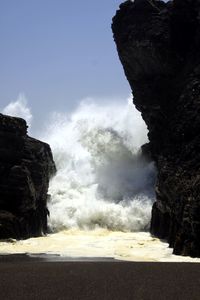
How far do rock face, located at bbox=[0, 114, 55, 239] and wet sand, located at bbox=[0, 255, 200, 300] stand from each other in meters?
28.0

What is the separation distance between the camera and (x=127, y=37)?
188 feet

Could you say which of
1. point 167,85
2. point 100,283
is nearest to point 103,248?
point 167,85

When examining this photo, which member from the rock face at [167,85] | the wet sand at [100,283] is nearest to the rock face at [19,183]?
the rock face at [167,85]

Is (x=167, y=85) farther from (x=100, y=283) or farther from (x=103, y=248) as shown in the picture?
(x=100, y=283)

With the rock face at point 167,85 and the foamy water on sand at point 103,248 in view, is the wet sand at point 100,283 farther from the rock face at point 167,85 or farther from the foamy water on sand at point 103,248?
the rock face at point 167,85

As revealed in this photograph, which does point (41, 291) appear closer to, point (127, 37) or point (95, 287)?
point (95, 287)

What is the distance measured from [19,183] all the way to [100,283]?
116 ft

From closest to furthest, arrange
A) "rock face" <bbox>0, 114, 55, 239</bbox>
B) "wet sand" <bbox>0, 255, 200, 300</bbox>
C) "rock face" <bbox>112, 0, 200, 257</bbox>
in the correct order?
"wet sand" <bbox>0, 255, 200, 300</bbox>
"rock face" <bbox>112, 0, 200, 257</bbox>
"rock face" <bbox>0, 114, 55, 239</bbox>

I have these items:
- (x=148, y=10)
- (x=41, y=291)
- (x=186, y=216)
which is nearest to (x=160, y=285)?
(x=41, y=291)

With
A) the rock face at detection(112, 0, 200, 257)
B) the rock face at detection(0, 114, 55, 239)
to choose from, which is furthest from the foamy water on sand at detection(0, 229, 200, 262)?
the rock face at detection(112, 0, 200, 257)

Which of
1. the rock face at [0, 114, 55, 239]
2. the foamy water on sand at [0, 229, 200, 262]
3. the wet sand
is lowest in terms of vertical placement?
the wet sand

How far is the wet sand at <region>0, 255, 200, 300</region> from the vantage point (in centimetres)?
1734

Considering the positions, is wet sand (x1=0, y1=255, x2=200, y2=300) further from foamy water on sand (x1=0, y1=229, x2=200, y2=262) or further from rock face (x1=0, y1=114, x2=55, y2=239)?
rock face (x1=0, y1=114, x2=55, y2=239)

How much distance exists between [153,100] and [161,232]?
13479 mm
